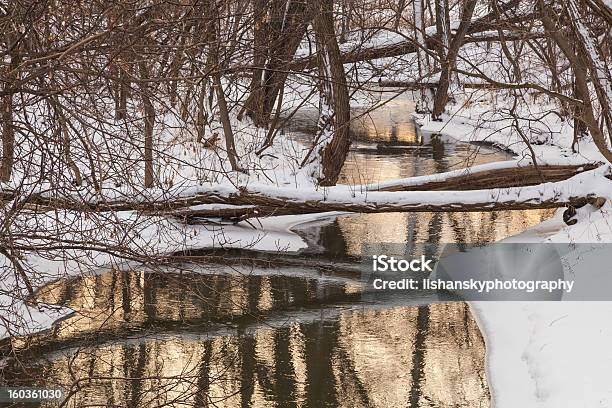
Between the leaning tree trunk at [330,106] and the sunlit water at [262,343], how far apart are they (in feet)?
6.36

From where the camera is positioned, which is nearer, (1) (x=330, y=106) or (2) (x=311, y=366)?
(2) (x=311, y=366)

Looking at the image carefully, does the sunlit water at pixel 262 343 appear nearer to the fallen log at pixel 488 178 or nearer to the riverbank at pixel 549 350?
the riverbank at pixel 549 350

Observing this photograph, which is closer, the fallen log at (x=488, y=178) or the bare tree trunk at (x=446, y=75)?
the fallen log at (x=488, y=178)

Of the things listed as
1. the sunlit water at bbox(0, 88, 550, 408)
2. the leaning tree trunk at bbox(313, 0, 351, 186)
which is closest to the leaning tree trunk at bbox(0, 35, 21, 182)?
the sunlit water at bbox(0, 88, 550, 408)

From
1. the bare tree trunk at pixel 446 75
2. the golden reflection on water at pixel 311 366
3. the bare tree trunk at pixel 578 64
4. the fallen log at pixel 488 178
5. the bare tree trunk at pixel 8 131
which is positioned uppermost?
the bare tree trunk at pixel 446 75

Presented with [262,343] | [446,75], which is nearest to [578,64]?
[262,343]

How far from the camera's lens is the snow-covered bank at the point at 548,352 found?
7.03 metres

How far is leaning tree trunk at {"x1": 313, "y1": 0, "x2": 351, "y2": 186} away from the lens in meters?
13.5

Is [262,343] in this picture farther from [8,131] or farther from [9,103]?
[9,103]

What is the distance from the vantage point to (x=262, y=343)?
28.5 ft

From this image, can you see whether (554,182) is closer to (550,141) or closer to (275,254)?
(275,254)

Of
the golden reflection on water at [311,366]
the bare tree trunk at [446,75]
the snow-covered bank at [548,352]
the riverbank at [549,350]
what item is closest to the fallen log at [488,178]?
the riverbank at [549,350]

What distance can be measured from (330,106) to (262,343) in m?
6.26

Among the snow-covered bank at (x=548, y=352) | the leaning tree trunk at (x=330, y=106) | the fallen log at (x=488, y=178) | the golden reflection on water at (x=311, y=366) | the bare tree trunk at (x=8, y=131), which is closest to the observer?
the bare tree trunk at (x=8, y=131)
